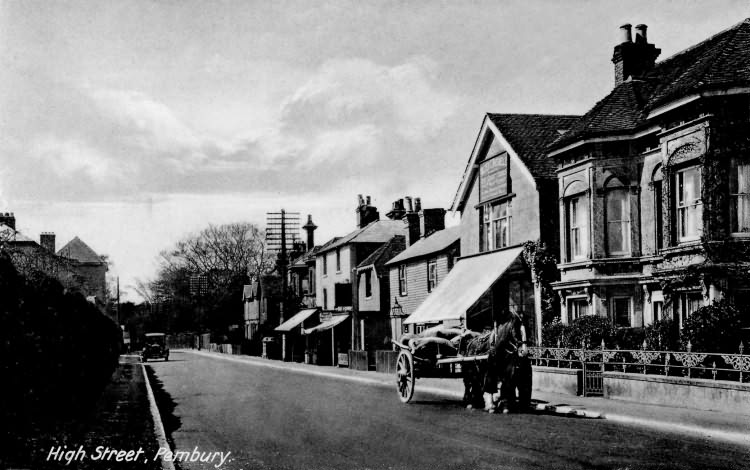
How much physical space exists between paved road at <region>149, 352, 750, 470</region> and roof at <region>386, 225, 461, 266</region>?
66.8 feet

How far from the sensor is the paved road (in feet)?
34.3

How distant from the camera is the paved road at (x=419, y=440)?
34.3ft

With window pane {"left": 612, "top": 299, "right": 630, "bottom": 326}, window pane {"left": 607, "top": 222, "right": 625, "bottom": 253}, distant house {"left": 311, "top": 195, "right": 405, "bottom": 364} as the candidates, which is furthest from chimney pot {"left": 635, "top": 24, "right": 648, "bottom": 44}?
distant house {"left": 311, "top": 195, "right": 405, "bottom": 364}

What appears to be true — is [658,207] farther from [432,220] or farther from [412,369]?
[432,220]

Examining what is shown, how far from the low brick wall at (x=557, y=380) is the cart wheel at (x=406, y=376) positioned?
14.0 ft

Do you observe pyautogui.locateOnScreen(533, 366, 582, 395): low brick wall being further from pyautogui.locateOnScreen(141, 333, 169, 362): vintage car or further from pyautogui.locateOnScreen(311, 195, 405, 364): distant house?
pyautogui.locateOnScreen(141, 333, 169, 362): vintage car

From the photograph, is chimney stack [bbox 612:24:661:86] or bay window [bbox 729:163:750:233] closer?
bay window [bbox 729:163:750:233]

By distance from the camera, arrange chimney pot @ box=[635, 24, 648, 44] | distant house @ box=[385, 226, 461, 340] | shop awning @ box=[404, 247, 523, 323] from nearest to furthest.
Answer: shop awning @ box=[404, 247, 523, 323]
chimney pot @ box=[635, 24, 648, 44]
distant house @ box=[385, 226, 461, 340]

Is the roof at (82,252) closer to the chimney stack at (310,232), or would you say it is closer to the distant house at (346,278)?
the chimney stack at (310,232)

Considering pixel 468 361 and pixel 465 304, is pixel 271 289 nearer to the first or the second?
Answer: pixel 465 304

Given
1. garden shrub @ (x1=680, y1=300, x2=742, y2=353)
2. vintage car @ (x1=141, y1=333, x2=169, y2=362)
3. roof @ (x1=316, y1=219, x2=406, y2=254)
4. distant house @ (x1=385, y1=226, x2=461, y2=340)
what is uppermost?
roof @ (x1=316, y1=219, x2=406, y2=254)

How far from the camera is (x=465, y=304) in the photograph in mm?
27219

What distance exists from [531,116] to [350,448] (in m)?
23.2

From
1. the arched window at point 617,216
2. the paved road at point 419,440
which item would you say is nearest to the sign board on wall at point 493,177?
the arched window at point 617,216
